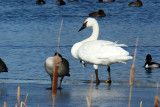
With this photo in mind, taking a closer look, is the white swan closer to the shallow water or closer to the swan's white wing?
the swan's white wing

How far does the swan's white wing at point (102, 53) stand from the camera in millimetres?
11383

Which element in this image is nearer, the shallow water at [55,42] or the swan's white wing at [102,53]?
the swan's white wing at [102,53]

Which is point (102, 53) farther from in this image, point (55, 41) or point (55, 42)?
point (55, 41)

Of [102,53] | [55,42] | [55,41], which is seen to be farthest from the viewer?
[55,41]

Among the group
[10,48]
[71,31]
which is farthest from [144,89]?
[71,31]

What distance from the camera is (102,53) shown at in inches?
456

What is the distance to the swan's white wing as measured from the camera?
11.4m

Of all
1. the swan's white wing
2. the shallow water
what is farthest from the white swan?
the shallow water

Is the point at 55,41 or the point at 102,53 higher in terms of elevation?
the point at 102,53

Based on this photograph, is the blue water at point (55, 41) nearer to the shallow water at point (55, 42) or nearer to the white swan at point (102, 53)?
the shallow water at point (55, 42)

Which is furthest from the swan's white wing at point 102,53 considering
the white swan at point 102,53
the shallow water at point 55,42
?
the shallow water at point 55,42

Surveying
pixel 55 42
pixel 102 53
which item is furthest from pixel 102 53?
pixel 55 42

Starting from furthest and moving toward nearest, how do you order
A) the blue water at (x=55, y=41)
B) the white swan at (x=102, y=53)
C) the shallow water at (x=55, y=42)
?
the blue water at (x=55, y=41), the shallow water at (x=55, y=42), the white swan at (x=102, y=53)

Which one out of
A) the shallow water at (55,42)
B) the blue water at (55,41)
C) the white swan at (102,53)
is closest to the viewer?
the white swan at (102,53)
